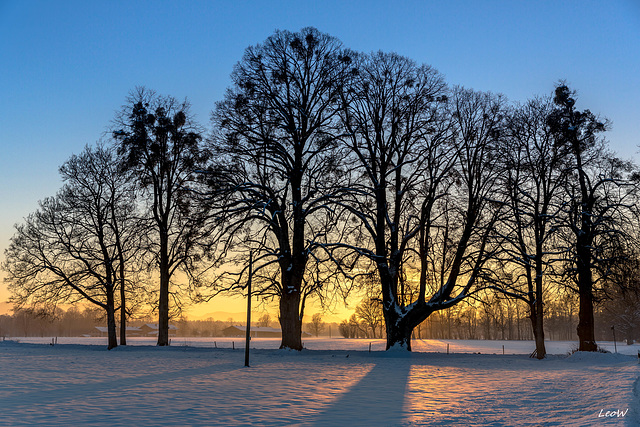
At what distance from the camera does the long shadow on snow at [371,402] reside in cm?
1106

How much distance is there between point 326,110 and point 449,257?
1170 centimetres

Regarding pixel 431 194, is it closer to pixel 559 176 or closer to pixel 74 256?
pixel 559 176

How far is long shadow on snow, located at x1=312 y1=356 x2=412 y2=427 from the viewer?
11.1 m

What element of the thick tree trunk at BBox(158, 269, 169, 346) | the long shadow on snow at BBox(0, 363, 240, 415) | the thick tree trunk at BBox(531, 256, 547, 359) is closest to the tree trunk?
the thick tree trunk at BBox(531, 256, 547, 359)

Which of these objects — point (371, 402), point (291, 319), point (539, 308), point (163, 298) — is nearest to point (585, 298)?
point (539, 308)

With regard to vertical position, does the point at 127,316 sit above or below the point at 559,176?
below

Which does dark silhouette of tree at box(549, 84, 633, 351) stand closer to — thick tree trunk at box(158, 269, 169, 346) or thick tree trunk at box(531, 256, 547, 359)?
thick tree trunk at box(531, 256, 547, 359)

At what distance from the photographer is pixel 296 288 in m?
29.9

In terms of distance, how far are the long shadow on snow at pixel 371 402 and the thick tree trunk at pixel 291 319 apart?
920cm

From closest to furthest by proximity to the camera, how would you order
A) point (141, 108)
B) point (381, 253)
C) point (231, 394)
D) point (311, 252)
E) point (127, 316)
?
point (231, 394) → point (311, 252) → point (381, 253) → point (141, 108) → point (127, 316)

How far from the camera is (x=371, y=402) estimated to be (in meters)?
13.5

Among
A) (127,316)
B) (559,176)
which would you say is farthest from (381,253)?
(127,316)

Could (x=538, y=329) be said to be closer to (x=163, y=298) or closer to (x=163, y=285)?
(x=163, y=298)

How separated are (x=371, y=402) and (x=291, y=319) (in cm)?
1706
